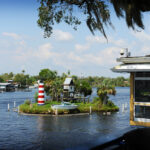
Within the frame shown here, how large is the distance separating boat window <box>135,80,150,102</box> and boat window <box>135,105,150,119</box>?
0.38m

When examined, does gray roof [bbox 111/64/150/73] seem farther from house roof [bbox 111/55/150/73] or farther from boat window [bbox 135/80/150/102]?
boat window [bbox 135/80/150/102]

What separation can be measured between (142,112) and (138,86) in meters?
1.40

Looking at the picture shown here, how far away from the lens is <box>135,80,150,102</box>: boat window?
1255cm

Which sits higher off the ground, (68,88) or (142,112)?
(68,88)

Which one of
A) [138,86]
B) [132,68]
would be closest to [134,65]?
[132,68]

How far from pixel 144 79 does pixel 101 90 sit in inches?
1210

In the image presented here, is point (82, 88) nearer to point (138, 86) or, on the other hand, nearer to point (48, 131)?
point (48, 131)

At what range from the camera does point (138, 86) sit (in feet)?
42.2

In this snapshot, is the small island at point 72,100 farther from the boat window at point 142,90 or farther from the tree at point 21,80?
the tree at point 21,80

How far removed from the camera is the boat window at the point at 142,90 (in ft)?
41.2

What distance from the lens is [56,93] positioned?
52.8 metres

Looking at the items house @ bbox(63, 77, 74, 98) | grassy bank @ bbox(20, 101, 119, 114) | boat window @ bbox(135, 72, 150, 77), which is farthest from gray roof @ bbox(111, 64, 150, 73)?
house @ bbox(63, 77, 74, 98)

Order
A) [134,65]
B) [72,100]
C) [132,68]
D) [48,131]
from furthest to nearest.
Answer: [72,100] → [48,131] → [134,65] → [132,68]

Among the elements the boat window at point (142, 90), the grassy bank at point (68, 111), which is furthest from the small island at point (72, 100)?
the boat window at point (142, 90)
